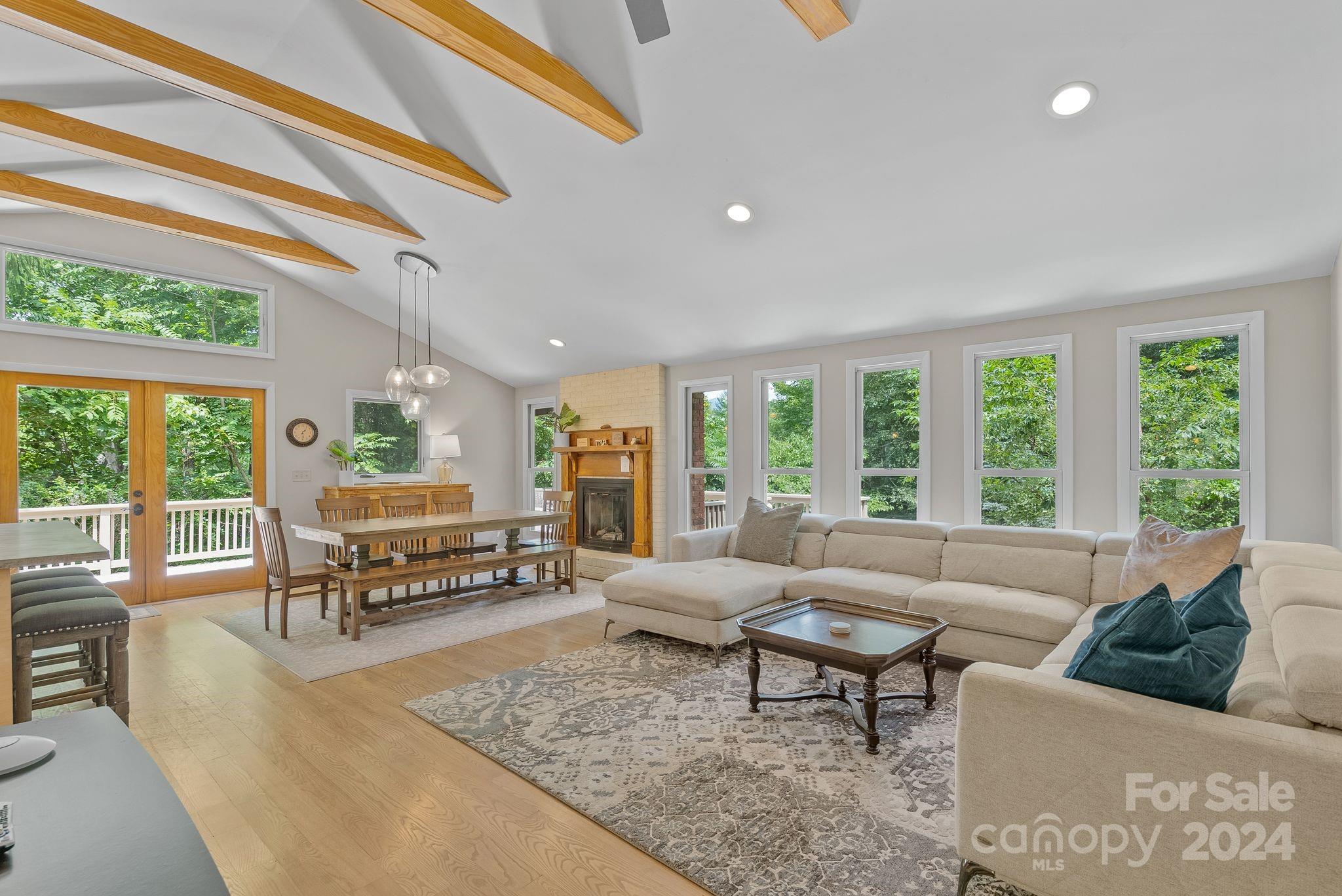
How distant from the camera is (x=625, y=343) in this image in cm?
624

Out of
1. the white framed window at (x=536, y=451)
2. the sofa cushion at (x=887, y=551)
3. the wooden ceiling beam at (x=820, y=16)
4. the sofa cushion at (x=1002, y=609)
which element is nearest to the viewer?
the wooden ceiling beam at (x=820, y=16)

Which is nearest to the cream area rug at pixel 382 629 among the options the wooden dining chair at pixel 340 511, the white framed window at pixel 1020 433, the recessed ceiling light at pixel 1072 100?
the wooden dining chair at pixel 340 511

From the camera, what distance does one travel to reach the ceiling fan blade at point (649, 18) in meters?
2.40

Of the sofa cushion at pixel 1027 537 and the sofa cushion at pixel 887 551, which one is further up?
the sofa cushion at pixel 1027 537

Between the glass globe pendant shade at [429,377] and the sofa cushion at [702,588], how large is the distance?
1.95 m

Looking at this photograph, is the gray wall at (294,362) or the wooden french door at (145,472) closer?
the wooden french door at (145,472)

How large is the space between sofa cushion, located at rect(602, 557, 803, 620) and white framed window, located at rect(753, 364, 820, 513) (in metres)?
1.30

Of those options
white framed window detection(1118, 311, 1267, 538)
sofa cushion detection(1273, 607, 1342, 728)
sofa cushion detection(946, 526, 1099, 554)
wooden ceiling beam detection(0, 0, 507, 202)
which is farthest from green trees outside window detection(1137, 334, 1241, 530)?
wooden ceiling beam detection(0, 0, 507, 202)

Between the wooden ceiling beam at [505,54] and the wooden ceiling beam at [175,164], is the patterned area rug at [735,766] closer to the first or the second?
the wooden ceiling beam at [505,54]

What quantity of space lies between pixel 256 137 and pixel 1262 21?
5443 mm

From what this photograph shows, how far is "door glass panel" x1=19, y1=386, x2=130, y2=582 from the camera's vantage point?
5.00 metres

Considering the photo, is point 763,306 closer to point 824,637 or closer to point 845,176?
point 845,176

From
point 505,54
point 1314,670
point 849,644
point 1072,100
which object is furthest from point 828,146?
point 1314,670

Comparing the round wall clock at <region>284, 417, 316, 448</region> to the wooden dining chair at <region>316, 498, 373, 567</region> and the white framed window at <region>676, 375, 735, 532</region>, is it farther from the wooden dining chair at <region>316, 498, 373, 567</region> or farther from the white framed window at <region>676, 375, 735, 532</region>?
the white framed window at <region>676, 375, 735, 532</region>
